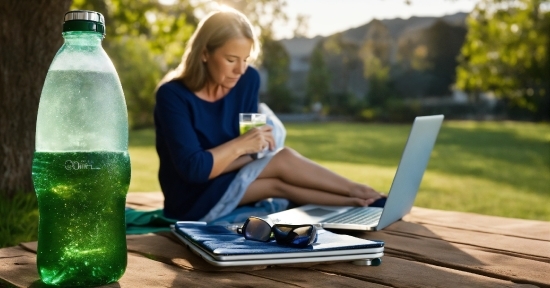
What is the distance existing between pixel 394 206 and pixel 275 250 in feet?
2.90

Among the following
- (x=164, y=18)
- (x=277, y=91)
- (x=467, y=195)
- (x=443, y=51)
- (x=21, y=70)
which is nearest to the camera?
(x=21, y=70)

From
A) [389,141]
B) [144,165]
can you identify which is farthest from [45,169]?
[389,141]

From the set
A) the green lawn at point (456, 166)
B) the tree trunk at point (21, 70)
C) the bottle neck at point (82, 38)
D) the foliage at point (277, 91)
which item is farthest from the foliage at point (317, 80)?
the bottle neck at point (82, 38)

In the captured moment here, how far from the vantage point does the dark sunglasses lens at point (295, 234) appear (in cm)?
183

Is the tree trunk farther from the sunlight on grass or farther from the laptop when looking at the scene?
the sunlight on grass

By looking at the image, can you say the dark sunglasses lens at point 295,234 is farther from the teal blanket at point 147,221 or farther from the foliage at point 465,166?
the foliage at point 465,166

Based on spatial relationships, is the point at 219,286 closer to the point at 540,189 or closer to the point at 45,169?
the point at 45,169

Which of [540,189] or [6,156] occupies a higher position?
[6,156]

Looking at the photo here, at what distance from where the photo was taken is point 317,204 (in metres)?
3.13

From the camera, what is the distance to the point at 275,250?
1.80 metres

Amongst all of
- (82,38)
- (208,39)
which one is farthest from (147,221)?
(82,38)

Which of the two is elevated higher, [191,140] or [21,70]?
[21,70]

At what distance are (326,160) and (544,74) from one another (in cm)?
1148

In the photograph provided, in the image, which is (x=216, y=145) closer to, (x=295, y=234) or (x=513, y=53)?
(x=295, y=234)
